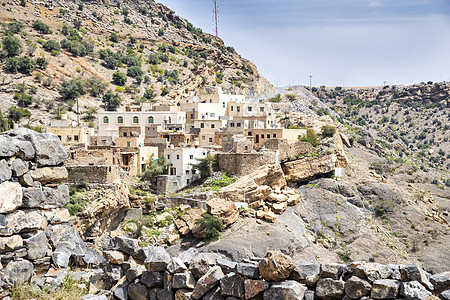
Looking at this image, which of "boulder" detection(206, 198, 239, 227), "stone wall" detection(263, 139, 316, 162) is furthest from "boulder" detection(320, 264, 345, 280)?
"stone wall" detection(263, 139, 316, 162)

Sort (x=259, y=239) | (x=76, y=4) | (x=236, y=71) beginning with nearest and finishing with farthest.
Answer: (x=259, y=239)
(x=236, y=71)
(x=76, y=4)

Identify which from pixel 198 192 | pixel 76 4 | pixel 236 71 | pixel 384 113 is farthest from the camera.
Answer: pixel 384 113

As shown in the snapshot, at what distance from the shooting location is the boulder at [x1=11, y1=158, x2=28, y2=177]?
519cm

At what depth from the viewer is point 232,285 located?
4.91m

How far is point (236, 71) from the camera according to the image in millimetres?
71500

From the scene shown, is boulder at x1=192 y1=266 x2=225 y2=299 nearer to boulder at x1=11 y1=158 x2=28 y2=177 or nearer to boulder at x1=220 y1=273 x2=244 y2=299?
boulder at x1=220 y1=273 x2=244 y2=299

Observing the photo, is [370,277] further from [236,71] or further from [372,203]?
[236,71]

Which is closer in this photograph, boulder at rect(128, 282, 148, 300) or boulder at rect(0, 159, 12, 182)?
boulder at rect(0, 159, 12, 182)

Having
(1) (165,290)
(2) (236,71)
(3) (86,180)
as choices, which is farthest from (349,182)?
(2) (236,71)

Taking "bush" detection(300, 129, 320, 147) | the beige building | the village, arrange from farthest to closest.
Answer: "bush" detection(300, 129, 320, 147), the beige building, the village

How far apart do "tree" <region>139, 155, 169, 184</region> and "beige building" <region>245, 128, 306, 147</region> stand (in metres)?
6.89

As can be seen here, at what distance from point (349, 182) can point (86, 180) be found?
18209mm

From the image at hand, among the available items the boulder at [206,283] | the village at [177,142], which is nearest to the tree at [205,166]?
the village at [177,142]

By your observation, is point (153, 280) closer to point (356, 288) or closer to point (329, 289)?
point (329, 289)
